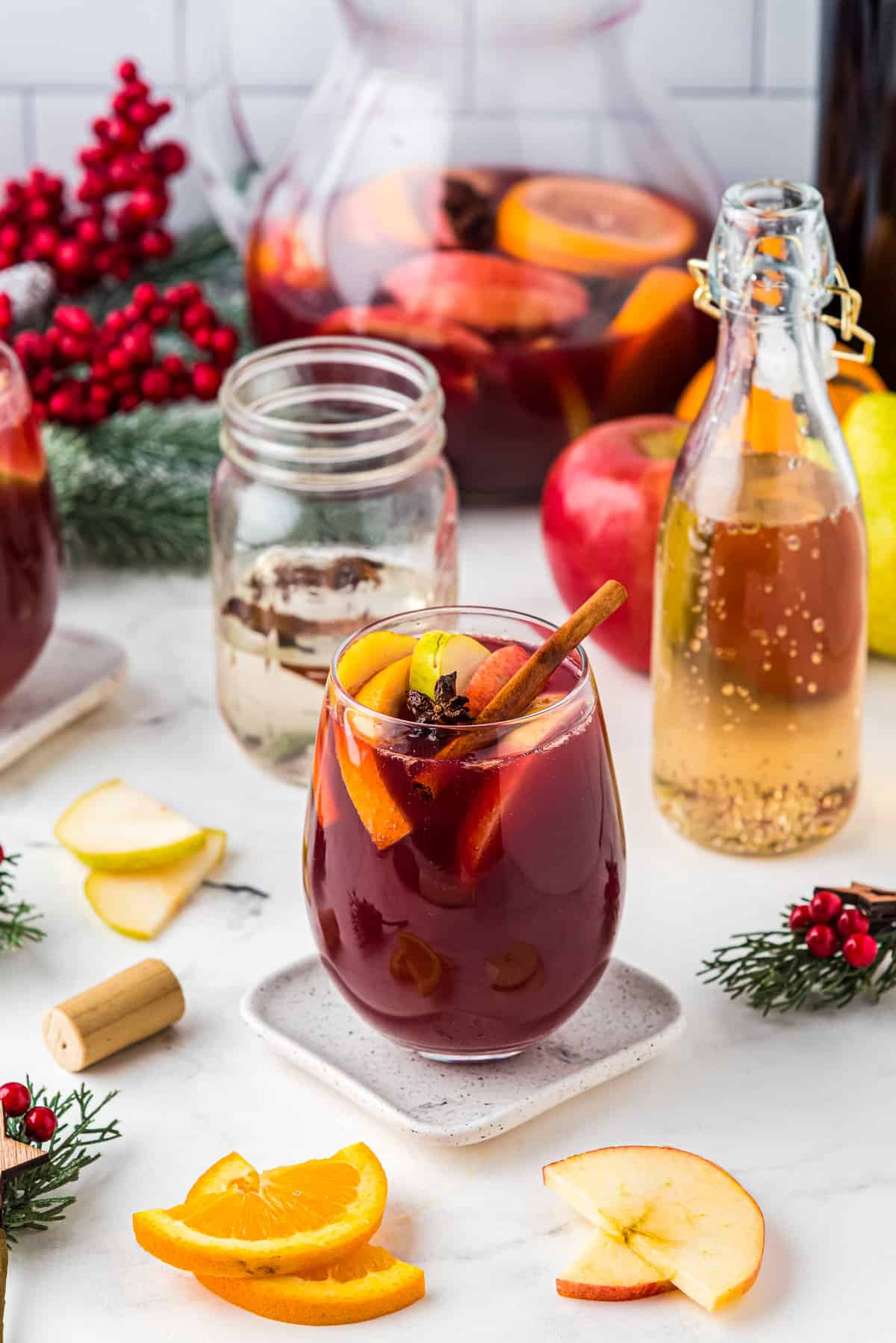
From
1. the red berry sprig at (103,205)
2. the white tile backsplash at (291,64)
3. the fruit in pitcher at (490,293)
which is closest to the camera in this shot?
the fruit in pitcher at (490,293)

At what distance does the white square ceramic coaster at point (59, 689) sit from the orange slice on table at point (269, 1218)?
1.38 feet

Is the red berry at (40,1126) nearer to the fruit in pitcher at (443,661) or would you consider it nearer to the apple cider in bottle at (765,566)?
the fruit in pitcher at (443,661)

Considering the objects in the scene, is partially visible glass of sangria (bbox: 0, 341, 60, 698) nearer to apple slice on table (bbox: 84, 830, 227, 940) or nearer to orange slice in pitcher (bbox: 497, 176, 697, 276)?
apple slice on table (bbox: 84, 830, 227, 940)

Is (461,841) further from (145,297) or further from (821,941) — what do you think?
(145,297)

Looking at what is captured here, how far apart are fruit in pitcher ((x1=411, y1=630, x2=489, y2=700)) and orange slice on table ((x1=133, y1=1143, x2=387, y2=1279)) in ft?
0.70

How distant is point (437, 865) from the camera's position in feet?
2.46

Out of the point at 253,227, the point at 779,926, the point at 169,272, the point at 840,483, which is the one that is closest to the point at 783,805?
the point at 779,926

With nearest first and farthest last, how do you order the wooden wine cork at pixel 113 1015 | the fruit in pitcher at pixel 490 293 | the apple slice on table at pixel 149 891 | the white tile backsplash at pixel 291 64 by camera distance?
the wooden wine cork at pixel 113 1015 → the apple slice on table at pixel 149 891 → the fruit in pitcher at pixel 490 293 → the white tile backsplash at pixel 291 64

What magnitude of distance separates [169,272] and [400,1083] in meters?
1.05

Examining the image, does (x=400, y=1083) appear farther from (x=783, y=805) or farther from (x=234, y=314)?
(x=234, y=314)

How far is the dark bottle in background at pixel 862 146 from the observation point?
1299 mm

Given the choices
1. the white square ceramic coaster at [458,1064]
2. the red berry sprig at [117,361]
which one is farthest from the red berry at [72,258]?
the white square ceramic coaster at [458,1064]

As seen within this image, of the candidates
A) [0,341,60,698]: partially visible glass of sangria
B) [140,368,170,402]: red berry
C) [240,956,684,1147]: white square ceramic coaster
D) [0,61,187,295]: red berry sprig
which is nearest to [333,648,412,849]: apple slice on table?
[240,956,684,1147]: white square ceramic coaster

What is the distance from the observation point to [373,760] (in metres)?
0.76
